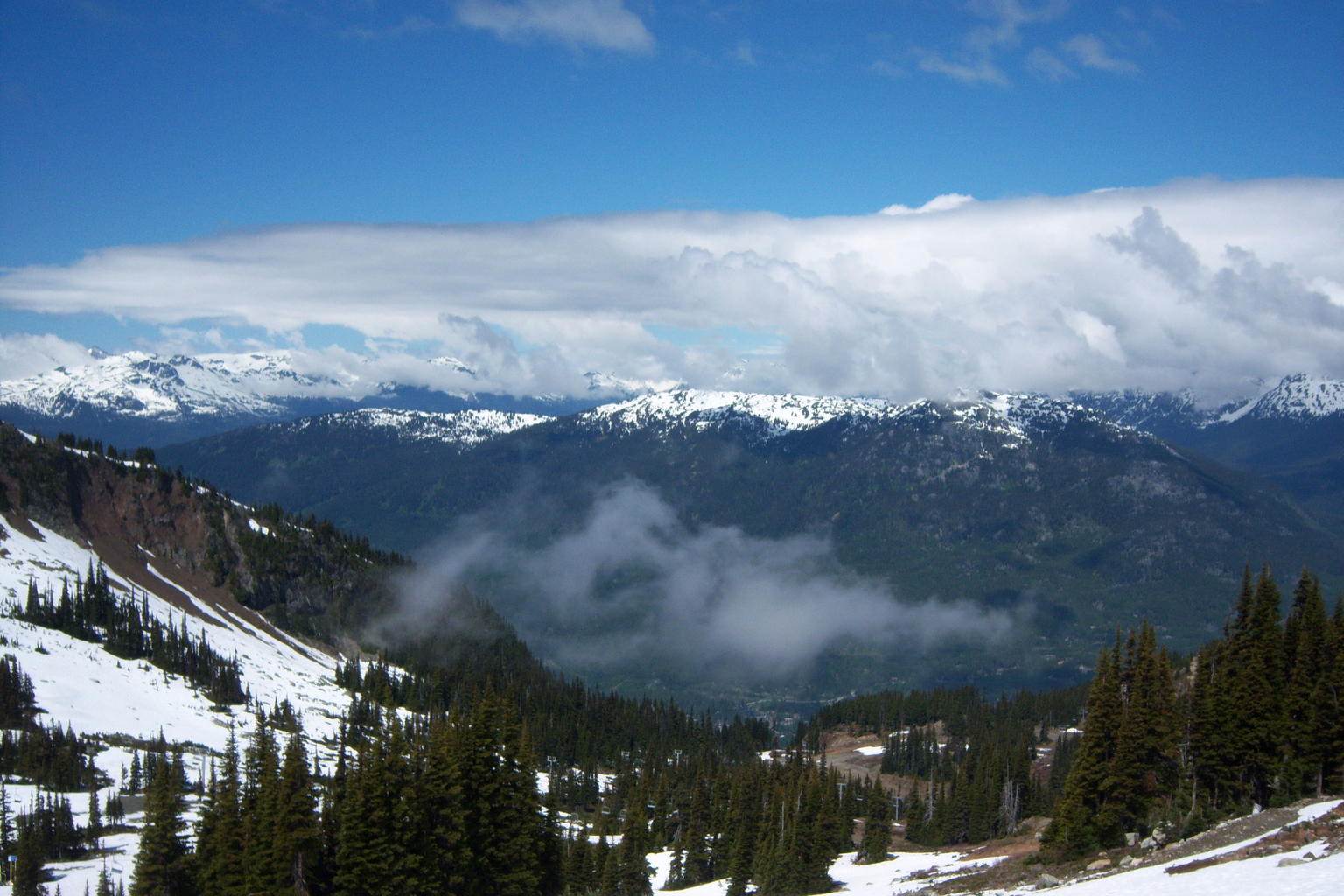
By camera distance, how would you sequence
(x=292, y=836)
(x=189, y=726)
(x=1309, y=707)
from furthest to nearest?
(x=189, y=726) → (x=1309, y=707) → (x=292, y=836)

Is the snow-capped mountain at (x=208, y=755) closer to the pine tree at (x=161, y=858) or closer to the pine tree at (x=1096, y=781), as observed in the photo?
the pine tree at (x=1096, y=781)

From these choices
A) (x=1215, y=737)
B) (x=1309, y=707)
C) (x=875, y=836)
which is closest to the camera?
(x=1309, y=707)

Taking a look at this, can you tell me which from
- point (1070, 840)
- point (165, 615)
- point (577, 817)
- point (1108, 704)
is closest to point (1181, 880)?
point (1070, 840)

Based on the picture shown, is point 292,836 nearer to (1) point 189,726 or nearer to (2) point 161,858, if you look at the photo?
(2) point 161,858

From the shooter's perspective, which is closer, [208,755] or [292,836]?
[292,836]

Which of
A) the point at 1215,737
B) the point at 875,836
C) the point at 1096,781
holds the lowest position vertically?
the point at 875,836

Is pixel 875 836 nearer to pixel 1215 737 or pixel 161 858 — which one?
pixel 1215 737

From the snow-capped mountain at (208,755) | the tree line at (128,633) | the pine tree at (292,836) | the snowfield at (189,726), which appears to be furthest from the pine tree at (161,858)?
the tree line at (128,633)

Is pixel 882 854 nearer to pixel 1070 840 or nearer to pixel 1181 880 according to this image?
pixel 1070 840

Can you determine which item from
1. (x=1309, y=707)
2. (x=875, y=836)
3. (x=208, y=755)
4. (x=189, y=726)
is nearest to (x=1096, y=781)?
(x=1309, y=707)

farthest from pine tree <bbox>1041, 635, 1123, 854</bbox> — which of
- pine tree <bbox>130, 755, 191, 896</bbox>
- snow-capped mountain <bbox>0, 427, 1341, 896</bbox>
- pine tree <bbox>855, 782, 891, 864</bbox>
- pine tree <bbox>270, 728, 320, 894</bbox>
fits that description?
pine tree <bbox>130, 755, 191, 896</bbox>

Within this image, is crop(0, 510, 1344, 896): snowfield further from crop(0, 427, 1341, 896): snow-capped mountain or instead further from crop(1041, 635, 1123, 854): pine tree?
crop(1041, 635, 1123, 854): pine tree

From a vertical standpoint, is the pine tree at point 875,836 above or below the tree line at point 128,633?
below

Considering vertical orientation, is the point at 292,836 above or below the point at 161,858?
above
